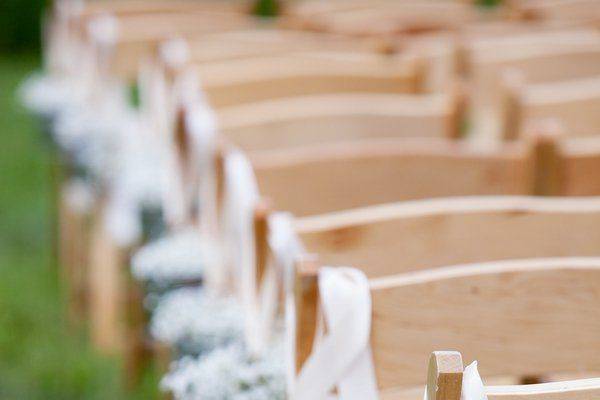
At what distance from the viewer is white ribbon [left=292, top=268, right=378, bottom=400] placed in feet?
3.31

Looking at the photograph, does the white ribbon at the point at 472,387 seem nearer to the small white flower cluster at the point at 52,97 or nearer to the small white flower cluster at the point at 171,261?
the small white flower cluster at the point at 171,261

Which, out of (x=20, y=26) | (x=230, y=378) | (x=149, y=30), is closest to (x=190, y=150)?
(x=230, y=378)

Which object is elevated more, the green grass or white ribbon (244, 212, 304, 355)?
white ribbon (244, 212, 304, 355)

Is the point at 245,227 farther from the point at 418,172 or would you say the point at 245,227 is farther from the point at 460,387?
the point at 460,387

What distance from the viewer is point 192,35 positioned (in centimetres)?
283

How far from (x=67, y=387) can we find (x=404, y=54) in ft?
4.93

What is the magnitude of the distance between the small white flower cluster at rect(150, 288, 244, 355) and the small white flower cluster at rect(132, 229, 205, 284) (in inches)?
2.2

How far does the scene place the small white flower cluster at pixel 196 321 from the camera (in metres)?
1.51

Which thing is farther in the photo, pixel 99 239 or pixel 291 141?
pixel 99 239

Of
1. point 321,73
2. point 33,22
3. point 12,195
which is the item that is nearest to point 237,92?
point 321,73

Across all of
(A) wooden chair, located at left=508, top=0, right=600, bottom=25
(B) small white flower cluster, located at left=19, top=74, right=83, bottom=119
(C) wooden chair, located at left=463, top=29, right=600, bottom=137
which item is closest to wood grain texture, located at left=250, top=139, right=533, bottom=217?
(C) wooden chair, located at left=463, top=29, right=600, bottom=137

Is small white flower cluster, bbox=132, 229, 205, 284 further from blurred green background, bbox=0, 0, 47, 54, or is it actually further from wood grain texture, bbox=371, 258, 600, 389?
blurred green background, bbox=0, 0, 47, 54

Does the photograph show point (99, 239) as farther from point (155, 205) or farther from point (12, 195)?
point (12, 195)

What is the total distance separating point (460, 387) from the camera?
82 cm
